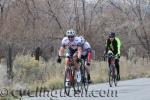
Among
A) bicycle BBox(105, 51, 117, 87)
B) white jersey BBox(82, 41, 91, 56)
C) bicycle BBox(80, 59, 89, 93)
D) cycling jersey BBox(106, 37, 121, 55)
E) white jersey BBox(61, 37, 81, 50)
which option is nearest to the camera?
white jersey BBox(61, 37, 81, 50)

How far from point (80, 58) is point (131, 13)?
26.6 m

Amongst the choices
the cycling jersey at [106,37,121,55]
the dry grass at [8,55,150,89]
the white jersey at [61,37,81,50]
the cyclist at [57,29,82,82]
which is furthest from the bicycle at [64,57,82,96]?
the cycling jersey at [106,37,121,55]

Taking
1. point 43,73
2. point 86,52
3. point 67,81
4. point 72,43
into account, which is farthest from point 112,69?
point 67,81

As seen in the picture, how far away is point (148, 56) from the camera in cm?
3456

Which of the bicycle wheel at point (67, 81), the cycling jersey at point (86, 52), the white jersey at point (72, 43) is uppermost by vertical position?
the white jersey at point (72, 43)

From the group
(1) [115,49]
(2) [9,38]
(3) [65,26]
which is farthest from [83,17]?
(1) [115,49]

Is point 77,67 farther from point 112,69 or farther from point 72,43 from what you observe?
point 112,69

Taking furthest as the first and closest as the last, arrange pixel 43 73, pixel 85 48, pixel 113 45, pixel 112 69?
pixel 43 73 → pixel 112 69 → pixel 113 45 → pixel 85 48

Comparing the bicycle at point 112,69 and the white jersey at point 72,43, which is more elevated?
the white jersey at point 72,43

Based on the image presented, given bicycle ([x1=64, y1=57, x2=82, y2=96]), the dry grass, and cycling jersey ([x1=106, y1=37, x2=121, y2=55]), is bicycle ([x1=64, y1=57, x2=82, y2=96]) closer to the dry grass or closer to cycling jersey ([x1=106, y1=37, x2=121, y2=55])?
the dry grass

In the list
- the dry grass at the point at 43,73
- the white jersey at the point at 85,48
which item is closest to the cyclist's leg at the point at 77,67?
the white jersey at the point at 85,48

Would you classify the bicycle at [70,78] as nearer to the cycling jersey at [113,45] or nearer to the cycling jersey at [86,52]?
the cycling jersey at [86,52]

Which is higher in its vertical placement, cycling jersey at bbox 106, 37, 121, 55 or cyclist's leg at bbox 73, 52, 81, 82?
cycling jersey at bbox 106, 37, 121, 55

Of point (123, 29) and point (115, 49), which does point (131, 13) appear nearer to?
point (123, 29)
